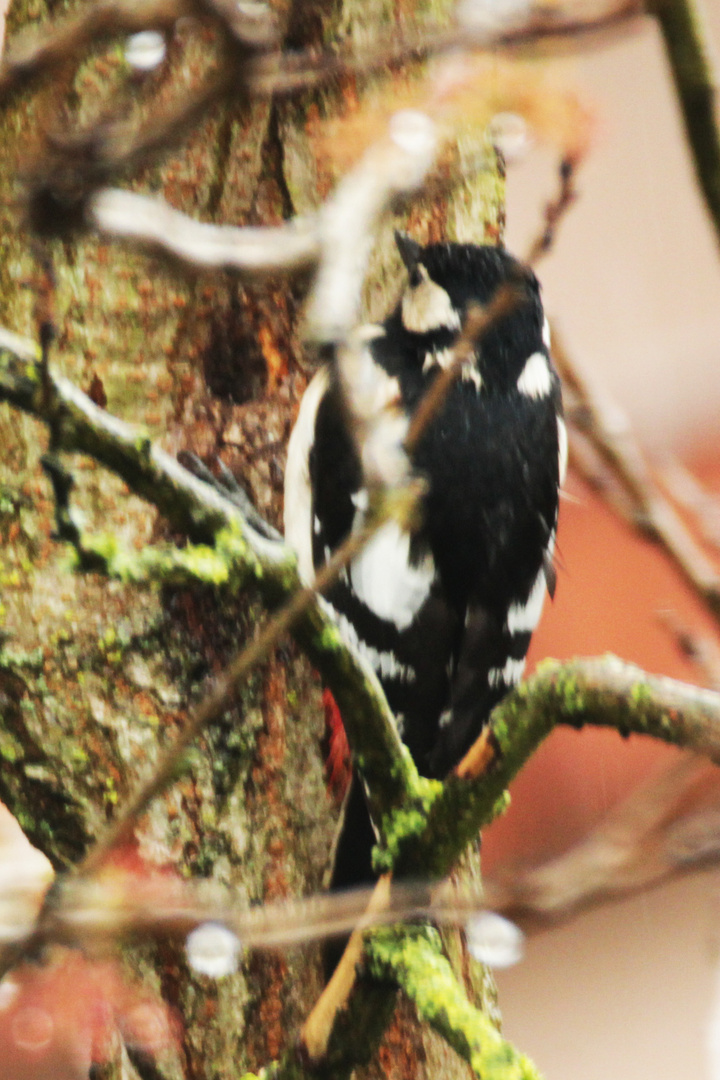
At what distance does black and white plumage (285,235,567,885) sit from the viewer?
146 centimetres

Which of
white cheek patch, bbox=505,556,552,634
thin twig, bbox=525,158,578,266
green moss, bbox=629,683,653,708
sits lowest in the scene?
green moss, bbox=629,683,653,708

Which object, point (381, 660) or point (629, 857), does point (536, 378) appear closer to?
point (381, 660)

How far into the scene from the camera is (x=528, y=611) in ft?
5.12

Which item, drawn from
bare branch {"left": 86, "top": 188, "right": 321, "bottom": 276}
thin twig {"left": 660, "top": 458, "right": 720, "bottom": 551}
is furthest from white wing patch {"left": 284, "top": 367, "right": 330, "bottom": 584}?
bare branch {"left": 86, "top": 188, "right": 321, "bottom": 276}

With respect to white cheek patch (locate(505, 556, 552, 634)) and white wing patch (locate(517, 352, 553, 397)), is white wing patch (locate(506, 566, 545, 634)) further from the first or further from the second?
white wing patch (locate(517, 352, 553, 397))

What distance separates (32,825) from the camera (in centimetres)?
139

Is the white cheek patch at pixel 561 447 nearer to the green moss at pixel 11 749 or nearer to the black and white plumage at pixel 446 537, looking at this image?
the black and white plumage at pixel 446 537

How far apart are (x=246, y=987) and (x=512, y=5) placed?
40.3 inches

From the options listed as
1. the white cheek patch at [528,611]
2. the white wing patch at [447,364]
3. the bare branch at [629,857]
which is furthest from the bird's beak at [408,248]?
the bare branch at [629,857]

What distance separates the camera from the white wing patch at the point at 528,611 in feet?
4.99

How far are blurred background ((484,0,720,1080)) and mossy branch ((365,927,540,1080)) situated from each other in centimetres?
159

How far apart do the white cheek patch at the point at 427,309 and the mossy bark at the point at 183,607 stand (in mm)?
160

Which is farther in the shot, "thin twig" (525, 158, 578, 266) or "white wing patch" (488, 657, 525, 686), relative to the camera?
"white wing patch" (488, 657, 525, 686)

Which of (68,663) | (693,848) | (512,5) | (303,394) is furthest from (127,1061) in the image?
(512,5)
